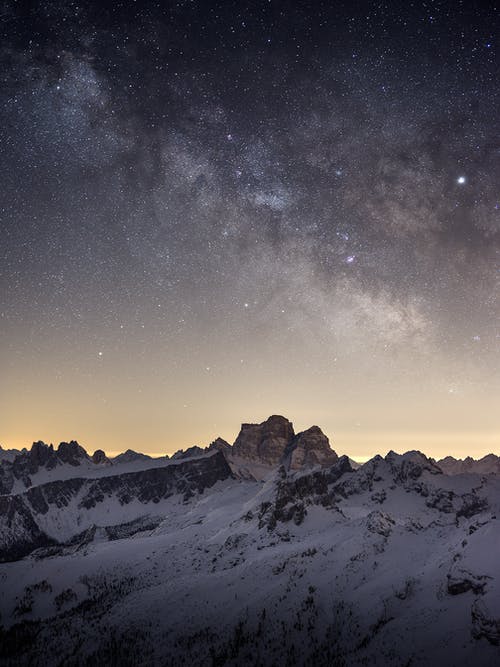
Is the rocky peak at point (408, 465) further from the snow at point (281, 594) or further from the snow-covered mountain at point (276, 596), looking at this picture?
the snow at point (281, 594)

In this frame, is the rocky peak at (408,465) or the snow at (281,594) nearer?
the snow at (281,594)

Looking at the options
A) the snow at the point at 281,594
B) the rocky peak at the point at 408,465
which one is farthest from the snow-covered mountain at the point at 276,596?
the rocky peak at the point at 408,465

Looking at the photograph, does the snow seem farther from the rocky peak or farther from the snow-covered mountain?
the rocky peak

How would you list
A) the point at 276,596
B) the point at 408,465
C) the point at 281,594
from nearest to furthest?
the point at 276,596
the point at 281,594
the point at 408,465

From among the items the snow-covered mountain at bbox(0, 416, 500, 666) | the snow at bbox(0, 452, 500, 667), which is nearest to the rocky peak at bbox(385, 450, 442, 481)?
the snow-covered mountain at bbox(0, 416, 500, 666)

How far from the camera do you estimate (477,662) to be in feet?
115

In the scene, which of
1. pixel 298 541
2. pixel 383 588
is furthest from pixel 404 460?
pixel 383 588

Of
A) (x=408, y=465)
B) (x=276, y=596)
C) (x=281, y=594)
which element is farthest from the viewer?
(x=408, y=465)

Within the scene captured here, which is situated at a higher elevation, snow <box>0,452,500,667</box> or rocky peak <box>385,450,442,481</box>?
rocky peak <box>385,450,442,481</box>

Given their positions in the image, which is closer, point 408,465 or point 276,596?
point 276,596

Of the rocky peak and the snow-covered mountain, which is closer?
the snow-covered mountain

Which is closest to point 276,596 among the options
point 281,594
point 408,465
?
point 281,594

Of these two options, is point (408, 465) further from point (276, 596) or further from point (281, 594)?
point (276, 596)

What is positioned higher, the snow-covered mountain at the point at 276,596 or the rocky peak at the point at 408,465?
the rocky peak at the point at 408,465
